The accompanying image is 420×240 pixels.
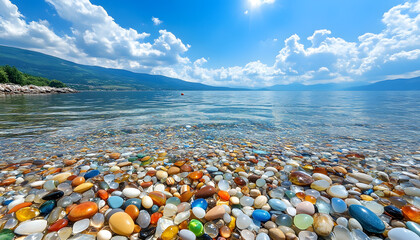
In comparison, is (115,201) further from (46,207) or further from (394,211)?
(394,211)

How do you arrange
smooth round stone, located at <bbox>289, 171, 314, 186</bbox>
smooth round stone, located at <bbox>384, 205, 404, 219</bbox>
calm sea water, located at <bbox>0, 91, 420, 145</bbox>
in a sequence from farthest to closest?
calm sea water, located at <bbox>0, 91, 420, 145</bbox> → smooth round stone, located at <bbox>289, 171, 314, 186</bbox> → smooth round stone, located at <bbox>384, 205, 404, 219</bbox>

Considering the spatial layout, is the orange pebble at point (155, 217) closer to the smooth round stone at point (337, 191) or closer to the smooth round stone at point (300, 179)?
the smooth round stone at point (300, 179)

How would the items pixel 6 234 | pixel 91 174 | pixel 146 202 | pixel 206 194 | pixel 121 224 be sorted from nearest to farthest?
pixel 6 234
pixel 121 224
pixel 146 202
pixel 206 194
pixel 91 174

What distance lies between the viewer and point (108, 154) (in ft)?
16.7

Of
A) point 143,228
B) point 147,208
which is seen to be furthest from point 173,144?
point 143,228

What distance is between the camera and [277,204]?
8.95ft

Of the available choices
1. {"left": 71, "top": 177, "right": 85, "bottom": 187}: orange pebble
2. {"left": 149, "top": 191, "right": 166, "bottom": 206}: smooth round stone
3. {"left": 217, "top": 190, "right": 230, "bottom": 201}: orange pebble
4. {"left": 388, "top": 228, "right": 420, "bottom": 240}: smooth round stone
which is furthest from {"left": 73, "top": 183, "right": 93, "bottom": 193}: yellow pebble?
{"left": 388, "top": 228, "right": 420, "bottom": 240}: smooth round stone

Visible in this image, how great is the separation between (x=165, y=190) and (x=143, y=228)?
0.96 meters

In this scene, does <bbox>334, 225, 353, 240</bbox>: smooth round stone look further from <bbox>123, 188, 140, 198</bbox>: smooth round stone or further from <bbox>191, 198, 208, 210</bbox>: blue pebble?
<bbox>123, 188, 140, 198</bbox>: smooth round stone

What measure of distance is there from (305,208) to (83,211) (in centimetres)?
353

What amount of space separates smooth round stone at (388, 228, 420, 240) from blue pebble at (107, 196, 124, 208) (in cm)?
399

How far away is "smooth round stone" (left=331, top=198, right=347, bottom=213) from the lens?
257 centimetres

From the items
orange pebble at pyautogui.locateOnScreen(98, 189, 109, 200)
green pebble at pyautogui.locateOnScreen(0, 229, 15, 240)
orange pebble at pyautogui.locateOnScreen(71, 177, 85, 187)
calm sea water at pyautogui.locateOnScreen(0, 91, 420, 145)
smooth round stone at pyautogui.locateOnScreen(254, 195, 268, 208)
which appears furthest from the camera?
calm sea water at pyautogui.locateOnScreen(0, 91, 420, 145)

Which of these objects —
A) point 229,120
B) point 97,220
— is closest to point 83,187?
point 97,220
